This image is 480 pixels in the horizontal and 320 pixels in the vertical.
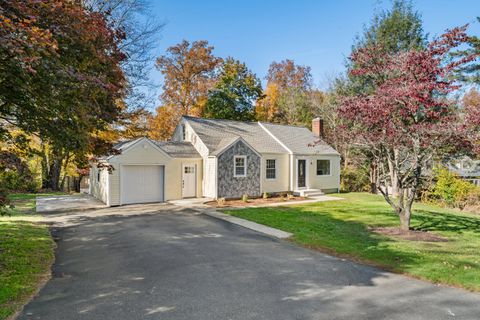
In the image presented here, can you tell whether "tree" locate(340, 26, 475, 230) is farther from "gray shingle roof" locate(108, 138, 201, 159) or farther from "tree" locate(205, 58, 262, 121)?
"tree" locate(205, 58, 262, 121)

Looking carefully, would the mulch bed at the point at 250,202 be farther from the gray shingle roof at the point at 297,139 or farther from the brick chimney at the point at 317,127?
the brick chimney at the point at 317,127

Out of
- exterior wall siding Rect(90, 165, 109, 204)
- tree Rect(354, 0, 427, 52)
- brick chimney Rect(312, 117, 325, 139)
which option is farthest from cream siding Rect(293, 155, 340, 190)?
exterior wall siding Rect(90, 165, 109, 204)

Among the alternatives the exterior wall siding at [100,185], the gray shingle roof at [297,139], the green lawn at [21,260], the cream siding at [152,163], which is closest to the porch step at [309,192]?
the gray shingle roof at [297,139]

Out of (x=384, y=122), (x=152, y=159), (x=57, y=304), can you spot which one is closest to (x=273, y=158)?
(x=152, y=159)

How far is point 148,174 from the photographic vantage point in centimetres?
1747

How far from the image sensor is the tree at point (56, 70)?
4.87m

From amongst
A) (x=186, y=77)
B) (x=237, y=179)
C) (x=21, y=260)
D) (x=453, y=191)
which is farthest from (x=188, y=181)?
(x=186, y=77)

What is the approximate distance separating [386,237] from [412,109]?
408 cm

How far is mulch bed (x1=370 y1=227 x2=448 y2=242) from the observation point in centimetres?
952

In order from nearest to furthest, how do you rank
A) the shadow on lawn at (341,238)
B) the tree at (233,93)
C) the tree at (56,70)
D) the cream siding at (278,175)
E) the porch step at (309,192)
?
the tree at (56,70) → the shadow on lawn at (341,238) → the cream siding at (278,175) → the porch step at (309,192) → the tree at (233,93)

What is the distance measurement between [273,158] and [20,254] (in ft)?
51.8

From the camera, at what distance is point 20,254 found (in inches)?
292

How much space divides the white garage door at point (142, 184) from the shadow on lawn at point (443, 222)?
1308cm

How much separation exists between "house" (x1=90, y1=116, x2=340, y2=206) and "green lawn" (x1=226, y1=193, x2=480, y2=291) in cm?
357
